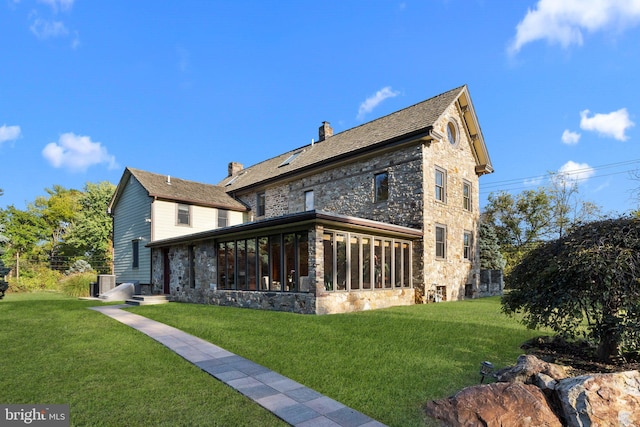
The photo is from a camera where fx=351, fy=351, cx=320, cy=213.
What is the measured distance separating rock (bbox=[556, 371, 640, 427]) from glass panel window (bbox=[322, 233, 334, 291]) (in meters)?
7.73

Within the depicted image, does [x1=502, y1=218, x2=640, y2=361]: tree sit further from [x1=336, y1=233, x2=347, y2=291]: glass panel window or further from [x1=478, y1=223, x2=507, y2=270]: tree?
[x1=478, y1=223, x2=507, y2=270]: tree

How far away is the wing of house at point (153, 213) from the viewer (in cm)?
1911

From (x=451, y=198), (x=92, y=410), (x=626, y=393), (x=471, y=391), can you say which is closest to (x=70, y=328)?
(x=92, y=410)

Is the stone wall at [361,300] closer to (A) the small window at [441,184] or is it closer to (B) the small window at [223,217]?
(A) the small window at [441,184]

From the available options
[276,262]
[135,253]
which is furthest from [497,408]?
[135,253]

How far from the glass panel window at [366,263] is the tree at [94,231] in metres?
29.3

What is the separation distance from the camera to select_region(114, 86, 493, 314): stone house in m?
11.4

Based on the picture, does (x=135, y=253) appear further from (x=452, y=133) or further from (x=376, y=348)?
(x=452, y=133)

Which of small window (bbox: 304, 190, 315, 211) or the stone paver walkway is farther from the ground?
small window (bbox: 304, 190, 315, 211)

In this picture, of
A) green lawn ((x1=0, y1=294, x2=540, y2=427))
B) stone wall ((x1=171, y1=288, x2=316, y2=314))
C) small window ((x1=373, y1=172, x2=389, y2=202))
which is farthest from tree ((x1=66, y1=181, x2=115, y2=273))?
small window ((x1=373, y1=172, x2=389, y2=202))

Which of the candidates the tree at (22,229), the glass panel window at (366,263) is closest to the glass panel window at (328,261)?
the glass panel window at (366,263)

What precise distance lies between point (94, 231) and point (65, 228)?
622cm

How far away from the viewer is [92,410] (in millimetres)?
3775

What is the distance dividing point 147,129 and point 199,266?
12127 mm
